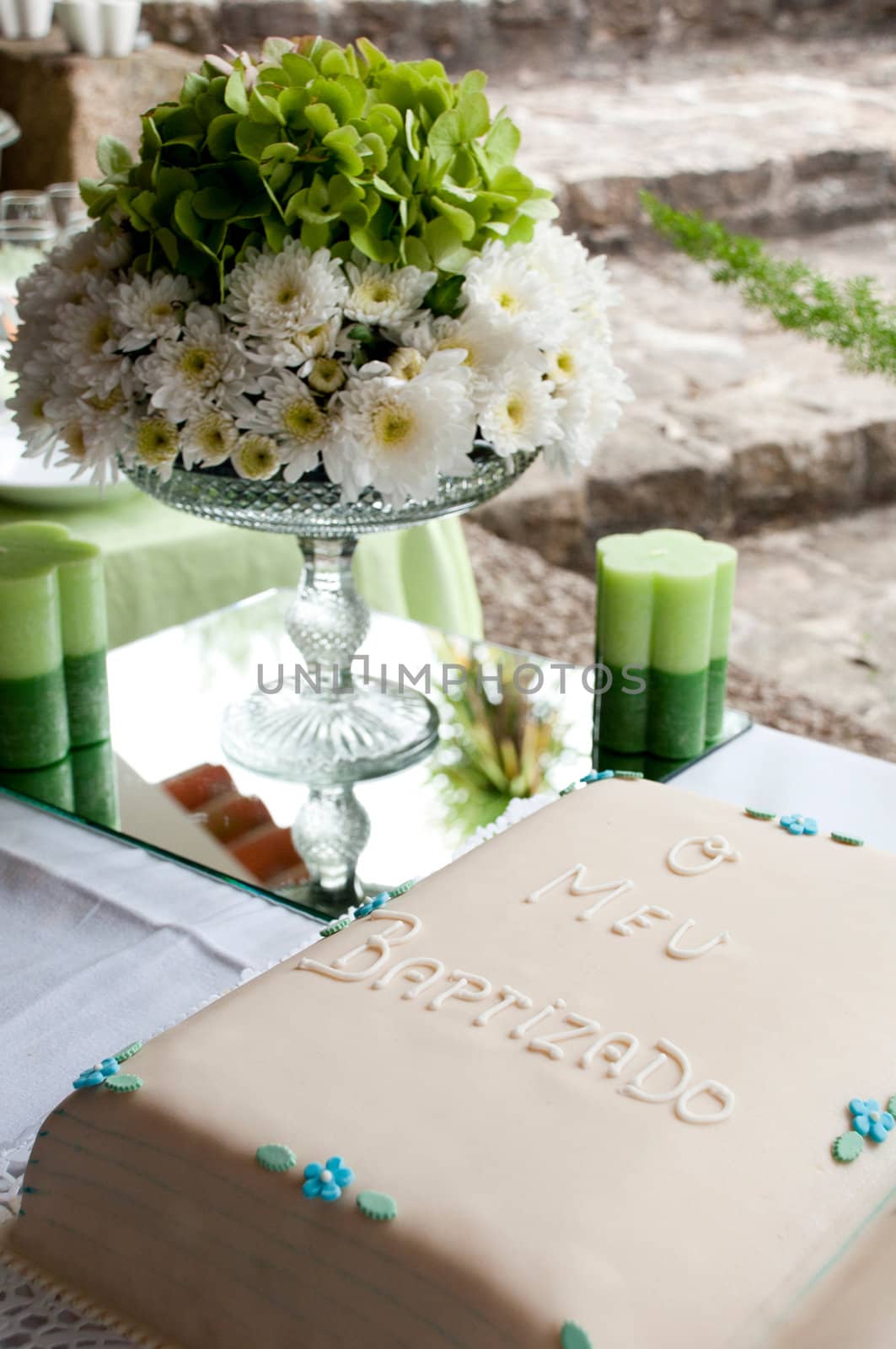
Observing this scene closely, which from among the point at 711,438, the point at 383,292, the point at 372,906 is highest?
the point at 383,292

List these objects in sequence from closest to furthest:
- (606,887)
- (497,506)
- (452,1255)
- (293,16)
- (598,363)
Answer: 1. (452,1255)
2. (606,887)
3. (598,363)
4. (497,506)
5. (293,16)

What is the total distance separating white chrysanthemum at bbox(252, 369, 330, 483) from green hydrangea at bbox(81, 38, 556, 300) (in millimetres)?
72

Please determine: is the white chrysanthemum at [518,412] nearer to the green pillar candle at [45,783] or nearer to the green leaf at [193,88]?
the green leaf at [193,88]

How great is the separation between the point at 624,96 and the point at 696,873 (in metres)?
4.66

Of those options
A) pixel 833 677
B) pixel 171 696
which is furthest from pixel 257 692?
pixel 833 677

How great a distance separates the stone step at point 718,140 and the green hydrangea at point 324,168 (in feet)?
10.4

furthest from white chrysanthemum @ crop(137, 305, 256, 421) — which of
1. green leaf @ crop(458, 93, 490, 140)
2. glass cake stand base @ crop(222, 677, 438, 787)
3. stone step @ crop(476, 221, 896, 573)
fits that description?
stone step @ crop(476, 221, 896, 573)

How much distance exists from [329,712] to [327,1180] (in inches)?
27.0

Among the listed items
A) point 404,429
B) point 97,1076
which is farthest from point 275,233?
point 97,1076

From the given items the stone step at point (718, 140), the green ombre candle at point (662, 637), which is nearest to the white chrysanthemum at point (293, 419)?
the green ombre candle at point (662, 637)

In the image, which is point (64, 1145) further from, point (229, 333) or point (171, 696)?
point (171, 696)

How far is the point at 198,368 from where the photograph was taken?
0.95 m

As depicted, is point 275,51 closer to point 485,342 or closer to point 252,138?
point 252,138

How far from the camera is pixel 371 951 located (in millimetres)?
714
